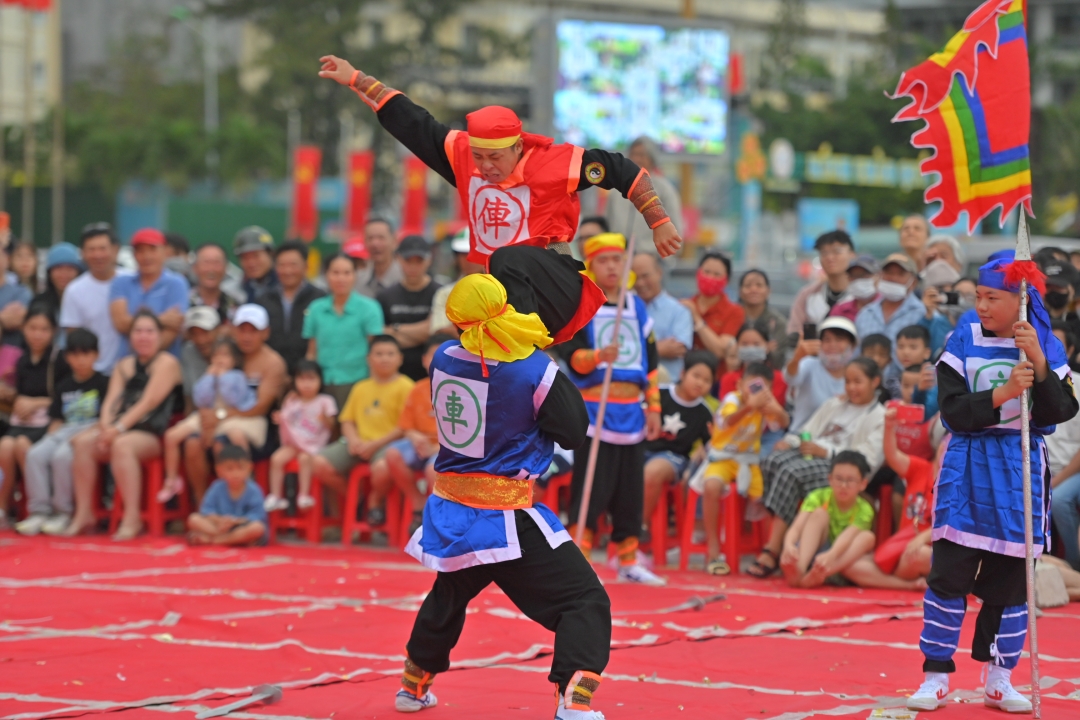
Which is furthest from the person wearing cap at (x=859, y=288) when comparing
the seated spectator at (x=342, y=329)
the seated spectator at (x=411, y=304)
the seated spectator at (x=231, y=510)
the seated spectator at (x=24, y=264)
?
the seated spectator at (x=24, y=264)

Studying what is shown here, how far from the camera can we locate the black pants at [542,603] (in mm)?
4453

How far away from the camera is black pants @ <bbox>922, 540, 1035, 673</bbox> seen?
191 inches

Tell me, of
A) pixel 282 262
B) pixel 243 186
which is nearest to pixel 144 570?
pixel 282 262

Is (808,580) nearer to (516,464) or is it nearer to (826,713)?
(826,713)

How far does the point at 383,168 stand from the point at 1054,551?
1564 inches

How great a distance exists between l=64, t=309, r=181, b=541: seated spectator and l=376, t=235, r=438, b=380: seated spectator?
1.50 meters

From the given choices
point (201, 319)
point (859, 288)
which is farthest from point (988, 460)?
point (201, 319)

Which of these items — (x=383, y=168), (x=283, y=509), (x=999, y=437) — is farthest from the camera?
(x=383, y=168)

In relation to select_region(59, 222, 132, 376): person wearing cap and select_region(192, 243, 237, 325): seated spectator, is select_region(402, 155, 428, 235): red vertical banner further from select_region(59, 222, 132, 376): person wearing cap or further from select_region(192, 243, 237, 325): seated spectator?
select_region(59, 222, 132, 376): person wearing cap

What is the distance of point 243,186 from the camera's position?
40500mm

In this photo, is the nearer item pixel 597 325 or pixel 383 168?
pixel 597 325

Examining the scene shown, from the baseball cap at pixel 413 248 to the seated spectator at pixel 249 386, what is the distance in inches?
40.4

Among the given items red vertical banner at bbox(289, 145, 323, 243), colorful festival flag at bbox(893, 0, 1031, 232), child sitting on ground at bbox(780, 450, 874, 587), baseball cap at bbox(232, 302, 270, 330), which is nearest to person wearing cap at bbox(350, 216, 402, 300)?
baseball cap at bbox(232, 302, 270, 330)

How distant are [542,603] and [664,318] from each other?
436cm
